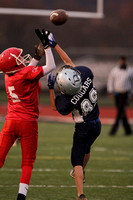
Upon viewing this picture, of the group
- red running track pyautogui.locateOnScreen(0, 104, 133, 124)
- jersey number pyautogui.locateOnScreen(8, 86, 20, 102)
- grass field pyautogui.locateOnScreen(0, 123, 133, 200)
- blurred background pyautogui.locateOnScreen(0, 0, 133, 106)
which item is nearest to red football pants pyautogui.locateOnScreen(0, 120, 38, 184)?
jersey number pyautogui.locateOnScreen(8, 86, 20, 102)

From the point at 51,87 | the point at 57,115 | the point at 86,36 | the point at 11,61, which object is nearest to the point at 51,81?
the point at 51,87

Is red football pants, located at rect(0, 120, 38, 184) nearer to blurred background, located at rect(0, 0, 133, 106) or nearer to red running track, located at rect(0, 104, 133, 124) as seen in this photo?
red running track, located at rect(0, 104, 133, 124)

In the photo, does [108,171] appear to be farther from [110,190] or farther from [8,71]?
[8,71]

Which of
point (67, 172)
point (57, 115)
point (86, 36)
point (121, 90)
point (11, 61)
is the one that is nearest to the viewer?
point (11, 61)

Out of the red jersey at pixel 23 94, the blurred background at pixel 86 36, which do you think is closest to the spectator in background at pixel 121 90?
the red jersey at pixel 23 94

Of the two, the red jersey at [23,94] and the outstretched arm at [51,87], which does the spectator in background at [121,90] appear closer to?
the outstretched arm at [51,87]

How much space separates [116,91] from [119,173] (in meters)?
4.90

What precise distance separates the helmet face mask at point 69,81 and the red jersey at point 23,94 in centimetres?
22

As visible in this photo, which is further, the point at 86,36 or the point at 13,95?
the point at 86,36

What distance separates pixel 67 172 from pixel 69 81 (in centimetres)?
255

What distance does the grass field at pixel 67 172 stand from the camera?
590cm

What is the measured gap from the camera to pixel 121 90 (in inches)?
466

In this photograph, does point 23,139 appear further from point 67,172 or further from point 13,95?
point 67,172

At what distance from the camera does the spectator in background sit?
1177 cm
